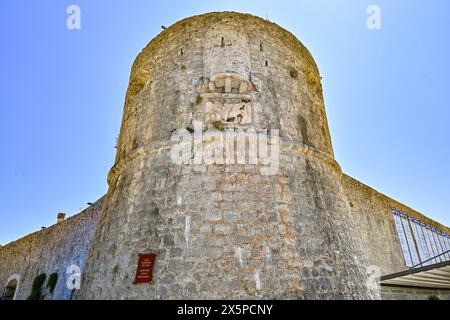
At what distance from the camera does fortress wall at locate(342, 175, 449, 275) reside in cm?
892

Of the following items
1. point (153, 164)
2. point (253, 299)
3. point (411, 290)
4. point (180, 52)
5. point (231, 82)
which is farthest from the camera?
point (411, 290)

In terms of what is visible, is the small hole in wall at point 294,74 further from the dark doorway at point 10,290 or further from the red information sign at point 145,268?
the dark doorway at point 10,290

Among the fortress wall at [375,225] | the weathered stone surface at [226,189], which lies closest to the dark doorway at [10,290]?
the weathered stone surface at [226,189]

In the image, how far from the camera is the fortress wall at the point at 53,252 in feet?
34.1

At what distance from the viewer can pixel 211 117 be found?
4953 mm

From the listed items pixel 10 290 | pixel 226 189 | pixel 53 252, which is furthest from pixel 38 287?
pixel 226 189

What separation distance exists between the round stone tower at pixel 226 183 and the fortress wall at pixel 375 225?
3.88m

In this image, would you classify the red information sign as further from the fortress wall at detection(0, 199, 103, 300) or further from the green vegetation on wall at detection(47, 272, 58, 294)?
the green vegetation on wall at detection(47, 272, 58, 294)

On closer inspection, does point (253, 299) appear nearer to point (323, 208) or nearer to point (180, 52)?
point (323, 208)

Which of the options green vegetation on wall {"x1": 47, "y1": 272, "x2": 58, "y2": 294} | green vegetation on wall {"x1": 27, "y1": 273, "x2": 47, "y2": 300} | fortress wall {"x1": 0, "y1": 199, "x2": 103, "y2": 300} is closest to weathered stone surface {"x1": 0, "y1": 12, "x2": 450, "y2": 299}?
fortress wall {"x1": 0, "y1": 199, "x2": 103, "y2": 300}

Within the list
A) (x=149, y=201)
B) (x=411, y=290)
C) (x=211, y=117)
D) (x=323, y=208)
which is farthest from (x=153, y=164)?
(x=411, y=290)

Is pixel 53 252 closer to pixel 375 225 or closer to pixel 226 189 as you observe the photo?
pixel 226 189

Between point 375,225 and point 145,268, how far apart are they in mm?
7936

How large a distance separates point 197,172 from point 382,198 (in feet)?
27.6
